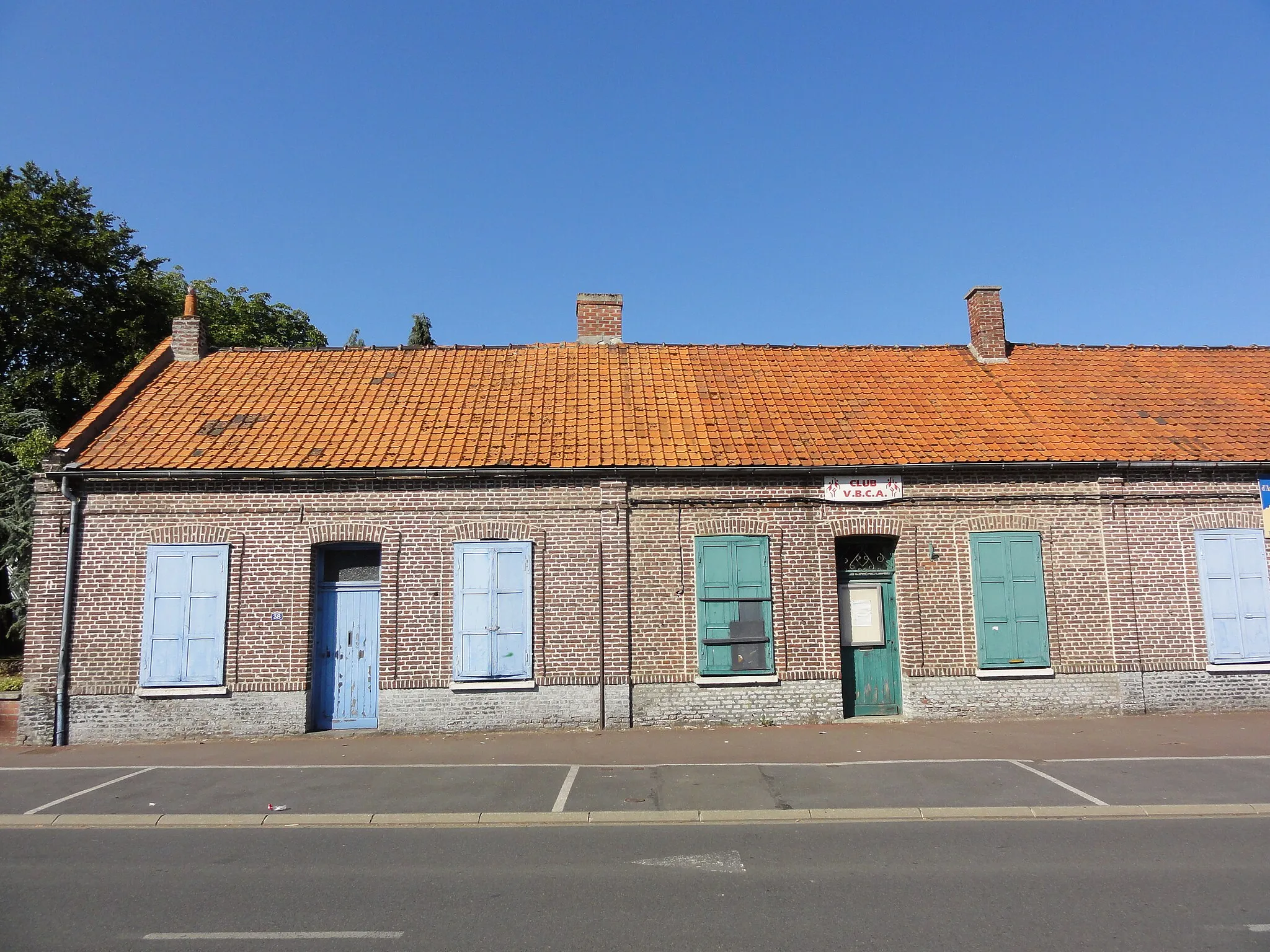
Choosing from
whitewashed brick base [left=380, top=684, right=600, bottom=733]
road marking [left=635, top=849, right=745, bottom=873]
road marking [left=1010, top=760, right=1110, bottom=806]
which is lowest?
road marking [left=635, top=849, right=745, bottom=873]

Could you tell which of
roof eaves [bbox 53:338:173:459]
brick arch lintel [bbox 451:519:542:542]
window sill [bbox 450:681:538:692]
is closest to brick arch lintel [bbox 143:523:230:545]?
roof eaves [bbox 53:338:173:459]

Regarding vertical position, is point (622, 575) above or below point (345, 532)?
below

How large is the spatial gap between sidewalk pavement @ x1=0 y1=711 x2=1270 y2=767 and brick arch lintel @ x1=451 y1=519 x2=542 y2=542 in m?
2.86

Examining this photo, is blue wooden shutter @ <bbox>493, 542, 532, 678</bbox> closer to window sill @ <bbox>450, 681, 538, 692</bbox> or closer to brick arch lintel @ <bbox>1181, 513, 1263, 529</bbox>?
window sill @ <bbox>450, 681, 538, 692</bbox>

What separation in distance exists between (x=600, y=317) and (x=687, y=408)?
376cm

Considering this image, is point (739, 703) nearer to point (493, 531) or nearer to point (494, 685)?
point (494, 685)

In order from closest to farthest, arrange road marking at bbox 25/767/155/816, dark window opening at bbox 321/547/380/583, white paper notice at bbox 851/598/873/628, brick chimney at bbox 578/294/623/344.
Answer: road marking at bbox 25/767/155/816, dark window opening at bbox 321/547/380/583, white paper notice at bbox 851/598/873/628, brick chimney at bbox 578/294/623/344

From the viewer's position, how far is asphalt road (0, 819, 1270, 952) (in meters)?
4.87

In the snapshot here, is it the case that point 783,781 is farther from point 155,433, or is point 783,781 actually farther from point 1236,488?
point 155,433

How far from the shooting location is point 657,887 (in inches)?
226

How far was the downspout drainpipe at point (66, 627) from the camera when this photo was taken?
36.9ft

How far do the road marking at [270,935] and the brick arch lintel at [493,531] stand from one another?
695 cm

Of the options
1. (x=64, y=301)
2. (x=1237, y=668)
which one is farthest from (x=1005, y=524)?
(x=64, y=301)

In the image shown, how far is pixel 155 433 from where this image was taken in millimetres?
12398
